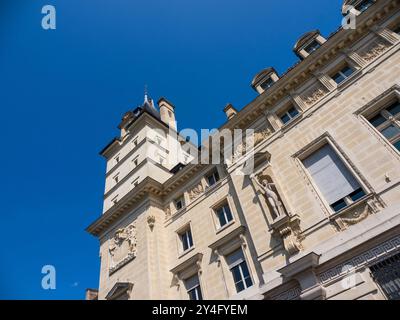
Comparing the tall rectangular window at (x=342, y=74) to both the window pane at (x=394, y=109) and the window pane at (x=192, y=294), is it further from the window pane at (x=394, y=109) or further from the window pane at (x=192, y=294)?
the window pane at (x=192, y=294)

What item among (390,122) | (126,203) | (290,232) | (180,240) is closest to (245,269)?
(290,232)

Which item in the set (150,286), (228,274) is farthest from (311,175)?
(150,286)

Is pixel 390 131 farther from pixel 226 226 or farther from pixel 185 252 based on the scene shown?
pixel 185 252

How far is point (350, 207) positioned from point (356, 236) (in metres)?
1.29

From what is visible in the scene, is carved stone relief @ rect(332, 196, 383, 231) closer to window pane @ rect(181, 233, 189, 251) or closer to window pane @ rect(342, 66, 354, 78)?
window pane @ rect(342, 66, 354, 78)

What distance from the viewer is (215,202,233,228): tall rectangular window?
17181 mm

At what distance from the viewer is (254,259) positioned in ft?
46.9

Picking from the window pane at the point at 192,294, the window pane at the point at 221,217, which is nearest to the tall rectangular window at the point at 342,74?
the window pane at the point at 221,217

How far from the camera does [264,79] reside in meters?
20.2

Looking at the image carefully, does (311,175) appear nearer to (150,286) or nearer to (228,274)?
(228,274)

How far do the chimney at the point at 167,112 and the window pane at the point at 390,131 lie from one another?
24811 millimetres

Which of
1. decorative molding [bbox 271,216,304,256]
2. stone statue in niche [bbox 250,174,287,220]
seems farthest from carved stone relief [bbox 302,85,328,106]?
decorative molding [bbox 271,216,304,256]

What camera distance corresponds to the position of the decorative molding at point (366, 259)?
33.5 ft

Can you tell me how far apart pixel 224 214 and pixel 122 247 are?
875cm
